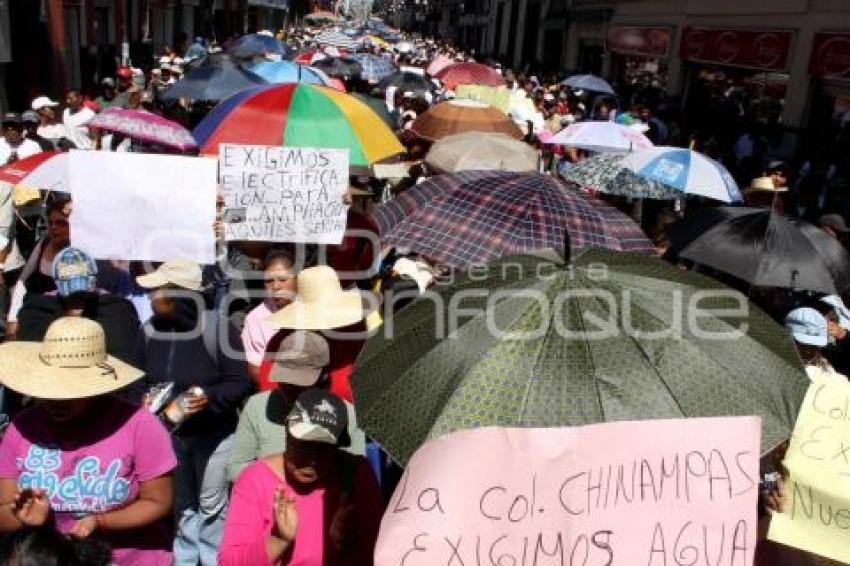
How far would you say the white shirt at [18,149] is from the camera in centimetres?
771

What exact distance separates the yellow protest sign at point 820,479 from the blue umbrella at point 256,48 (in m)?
15.2

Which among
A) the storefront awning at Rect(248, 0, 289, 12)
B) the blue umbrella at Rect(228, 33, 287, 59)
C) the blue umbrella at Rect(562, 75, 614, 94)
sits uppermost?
the storefront awning at Rect(248, 0, 289, 12)

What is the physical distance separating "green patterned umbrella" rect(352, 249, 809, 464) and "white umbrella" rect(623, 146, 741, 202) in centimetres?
442

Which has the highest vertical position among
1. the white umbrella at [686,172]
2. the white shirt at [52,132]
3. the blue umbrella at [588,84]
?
the blue umbrella at [588,84]

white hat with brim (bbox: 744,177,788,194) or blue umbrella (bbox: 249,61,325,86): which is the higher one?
blue umbrella (bbox: 249,61,325,86)

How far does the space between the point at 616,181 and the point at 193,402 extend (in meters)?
4.68

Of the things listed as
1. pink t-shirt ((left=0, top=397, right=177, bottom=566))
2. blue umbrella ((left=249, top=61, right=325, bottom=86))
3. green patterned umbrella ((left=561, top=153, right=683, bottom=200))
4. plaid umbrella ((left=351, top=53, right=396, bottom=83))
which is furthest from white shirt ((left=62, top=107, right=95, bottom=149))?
plaid umbrella ((left=351, top=53, right=396, bottom=83))

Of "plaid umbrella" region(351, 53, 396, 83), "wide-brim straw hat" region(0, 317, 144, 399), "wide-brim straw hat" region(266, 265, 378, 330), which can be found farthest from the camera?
"plaid umbrella" region(351, 53, 396, 83)

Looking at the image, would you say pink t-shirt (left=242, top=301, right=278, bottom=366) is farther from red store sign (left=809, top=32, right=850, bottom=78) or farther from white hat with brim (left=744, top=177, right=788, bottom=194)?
red store sign (left=809, top=32, right=850, bottom=78)

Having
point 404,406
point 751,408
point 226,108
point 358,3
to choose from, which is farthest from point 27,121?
point 358,3

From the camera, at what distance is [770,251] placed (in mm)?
4793

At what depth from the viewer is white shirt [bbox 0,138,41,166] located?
304 inches

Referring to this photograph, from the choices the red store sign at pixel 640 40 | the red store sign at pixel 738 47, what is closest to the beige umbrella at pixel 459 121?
the red store sign at pixel 738 47

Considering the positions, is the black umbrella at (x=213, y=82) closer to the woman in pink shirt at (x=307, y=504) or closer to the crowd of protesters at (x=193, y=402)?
the crowd of protesters at (x=193, y=402)
